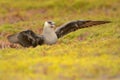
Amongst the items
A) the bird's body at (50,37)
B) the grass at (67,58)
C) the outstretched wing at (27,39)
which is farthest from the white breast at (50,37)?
the grass at (67,58)

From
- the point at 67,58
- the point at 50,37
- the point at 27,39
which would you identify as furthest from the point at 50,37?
the point at 67,58

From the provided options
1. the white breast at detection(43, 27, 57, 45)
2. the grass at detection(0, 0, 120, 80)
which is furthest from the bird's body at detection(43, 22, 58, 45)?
the grass at detection(0, 0, 120, 80)

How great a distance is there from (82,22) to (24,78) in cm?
862

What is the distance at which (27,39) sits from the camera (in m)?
19.0

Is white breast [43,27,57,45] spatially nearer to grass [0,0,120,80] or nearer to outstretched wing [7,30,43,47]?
outstretched wing [7,30,43,47]

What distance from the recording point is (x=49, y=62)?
13.9 m

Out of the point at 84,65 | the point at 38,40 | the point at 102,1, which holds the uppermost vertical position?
the point at 84,65

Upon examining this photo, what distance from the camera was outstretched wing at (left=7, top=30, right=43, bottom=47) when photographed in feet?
61.5

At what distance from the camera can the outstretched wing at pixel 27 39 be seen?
61.5ft

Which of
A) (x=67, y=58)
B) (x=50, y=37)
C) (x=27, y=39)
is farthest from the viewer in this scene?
(x=50, y=37)

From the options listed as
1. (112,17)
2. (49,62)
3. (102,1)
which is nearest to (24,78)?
(49,62)

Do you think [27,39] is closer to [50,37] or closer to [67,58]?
[50,37]

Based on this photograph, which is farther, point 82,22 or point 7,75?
point 82,22

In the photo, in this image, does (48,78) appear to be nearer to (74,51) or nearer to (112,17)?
(74,51)
